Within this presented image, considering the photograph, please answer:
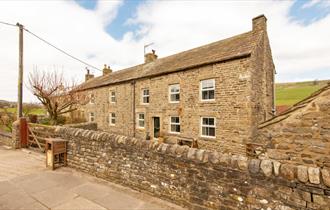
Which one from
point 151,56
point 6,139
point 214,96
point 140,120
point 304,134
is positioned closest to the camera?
point 304,134

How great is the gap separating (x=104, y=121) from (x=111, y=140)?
51.5ft

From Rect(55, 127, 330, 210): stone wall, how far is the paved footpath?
1.03 feet

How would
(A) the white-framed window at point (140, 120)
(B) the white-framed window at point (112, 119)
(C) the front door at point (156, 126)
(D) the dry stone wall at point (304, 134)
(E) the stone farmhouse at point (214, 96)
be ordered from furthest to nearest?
(B) the white-framed window at point (112, 119)
(A) the white-framed window at point (140, 120)
(C) the front door at point (156, 126)
(E) the stone farmhouse at point (214, 96)
(D) the dry stone wall at point (304, 134)

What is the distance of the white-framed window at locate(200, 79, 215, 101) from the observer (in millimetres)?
11309

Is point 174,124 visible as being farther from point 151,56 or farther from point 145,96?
point 151,56

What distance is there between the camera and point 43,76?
13.4 m

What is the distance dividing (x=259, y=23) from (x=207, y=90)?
5413 mm

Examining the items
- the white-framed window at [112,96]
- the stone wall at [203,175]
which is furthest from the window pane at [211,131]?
the white-framed window at [112,96]

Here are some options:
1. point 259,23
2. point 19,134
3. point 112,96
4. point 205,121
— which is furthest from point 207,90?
point 112,96

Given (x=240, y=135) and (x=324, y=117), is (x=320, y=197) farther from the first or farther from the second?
(x=240, y=135)

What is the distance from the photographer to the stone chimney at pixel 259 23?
36.5ft

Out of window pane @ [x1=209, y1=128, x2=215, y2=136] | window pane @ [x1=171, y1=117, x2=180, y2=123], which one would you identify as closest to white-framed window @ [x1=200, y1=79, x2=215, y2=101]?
window pane @ [x1=209, y1=128, x2=215, y2=136]

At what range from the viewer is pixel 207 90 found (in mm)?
11547

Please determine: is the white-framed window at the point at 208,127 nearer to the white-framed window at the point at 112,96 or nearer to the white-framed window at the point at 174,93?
the white-framed window at the point at 174,93
